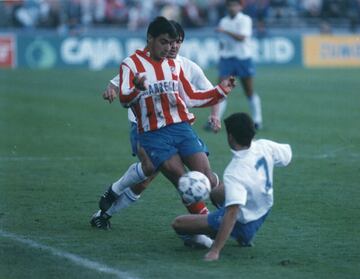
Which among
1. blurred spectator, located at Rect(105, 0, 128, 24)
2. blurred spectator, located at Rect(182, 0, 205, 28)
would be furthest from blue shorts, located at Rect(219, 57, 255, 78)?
blurred spectator, located at Rect(105, 0, 128, 24)

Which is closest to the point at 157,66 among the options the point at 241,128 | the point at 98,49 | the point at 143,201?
the point at 241,128

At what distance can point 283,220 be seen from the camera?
995 cm

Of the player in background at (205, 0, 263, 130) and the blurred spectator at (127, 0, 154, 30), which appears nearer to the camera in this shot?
the player in background at (205, 0, 263, 130)

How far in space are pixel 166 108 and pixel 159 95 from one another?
136 mm

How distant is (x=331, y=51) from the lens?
35344mm

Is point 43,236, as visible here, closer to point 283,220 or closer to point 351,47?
point 283,220

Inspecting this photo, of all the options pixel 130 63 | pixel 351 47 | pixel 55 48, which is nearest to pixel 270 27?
pixel 351 47

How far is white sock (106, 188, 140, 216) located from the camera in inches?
376

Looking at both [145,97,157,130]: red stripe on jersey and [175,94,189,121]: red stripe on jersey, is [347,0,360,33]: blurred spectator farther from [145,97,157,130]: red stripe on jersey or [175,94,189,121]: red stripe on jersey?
[145,97,157,130]: red stripe on jersey

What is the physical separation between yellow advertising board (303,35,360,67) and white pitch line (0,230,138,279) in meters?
26.6

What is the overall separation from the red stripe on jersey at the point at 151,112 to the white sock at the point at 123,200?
2.70 feet

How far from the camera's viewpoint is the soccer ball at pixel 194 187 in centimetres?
820

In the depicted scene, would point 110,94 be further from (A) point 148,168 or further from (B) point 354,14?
(B) point 354,14

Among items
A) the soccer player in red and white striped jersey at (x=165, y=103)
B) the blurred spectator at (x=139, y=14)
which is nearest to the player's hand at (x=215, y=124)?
the soccer player in red and white striped jersey at (x=165, y=103)
